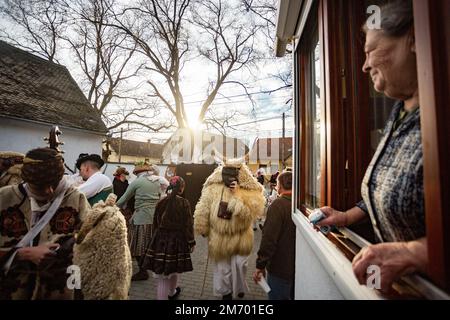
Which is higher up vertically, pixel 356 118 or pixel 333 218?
pixel 356 118

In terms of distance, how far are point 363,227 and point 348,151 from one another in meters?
0.41

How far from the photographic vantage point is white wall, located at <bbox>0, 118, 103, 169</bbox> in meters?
11.7

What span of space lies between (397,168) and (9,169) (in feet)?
13.3

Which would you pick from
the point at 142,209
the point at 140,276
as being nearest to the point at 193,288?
the point at 140,276

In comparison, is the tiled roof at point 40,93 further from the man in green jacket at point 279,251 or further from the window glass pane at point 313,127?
the window glass pane at point 313,127

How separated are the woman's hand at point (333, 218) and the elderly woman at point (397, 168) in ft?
0.91

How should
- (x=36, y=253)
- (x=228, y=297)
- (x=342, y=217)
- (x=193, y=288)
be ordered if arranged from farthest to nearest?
(x=193, y=288), (x=228, y=297), (x=36, y=253), (x=342, y=217)

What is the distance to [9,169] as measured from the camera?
3.25m

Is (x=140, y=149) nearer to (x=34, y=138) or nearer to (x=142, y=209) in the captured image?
(x=34, y=138)

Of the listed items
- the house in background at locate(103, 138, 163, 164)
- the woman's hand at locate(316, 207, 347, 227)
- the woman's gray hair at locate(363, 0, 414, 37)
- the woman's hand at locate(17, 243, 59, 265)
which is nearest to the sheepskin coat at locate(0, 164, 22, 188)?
the woman's hand at locate(17, 243, 59, 265)

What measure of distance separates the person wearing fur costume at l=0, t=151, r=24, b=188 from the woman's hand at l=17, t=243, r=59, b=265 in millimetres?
1588

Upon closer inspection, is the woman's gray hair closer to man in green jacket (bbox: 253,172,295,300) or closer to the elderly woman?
the elderly woman

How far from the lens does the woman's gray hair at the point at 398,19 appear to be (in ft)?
2.64

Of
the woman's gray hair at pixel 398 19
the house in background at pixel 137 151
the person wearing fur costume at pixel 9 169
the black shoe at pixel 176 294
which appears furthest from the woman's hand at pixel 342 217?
the house in background at pixel 137 151
